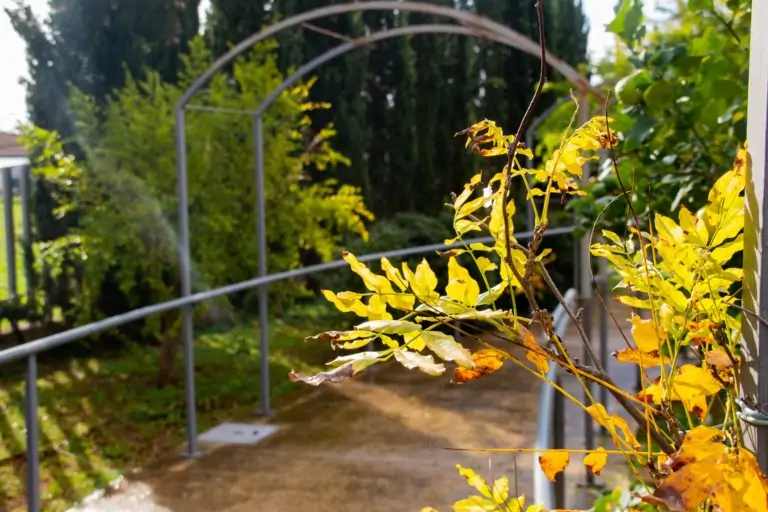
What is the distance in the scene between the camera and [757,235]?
72cm

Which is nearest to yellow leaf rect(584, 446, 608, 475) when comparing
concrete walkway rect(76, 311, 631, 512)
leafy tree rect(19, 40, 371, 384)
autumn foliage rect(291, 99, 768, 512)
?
autumn foliage rect(291, 99, 768, 512)

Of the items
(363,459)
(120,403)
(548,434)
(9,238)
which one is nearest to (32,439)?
(548,434)

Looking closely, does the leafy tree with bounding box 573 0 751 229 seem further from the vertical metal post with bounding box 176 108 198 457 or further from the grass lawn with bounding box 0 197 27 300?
the grass lawn with bounding box 0 197 27 300

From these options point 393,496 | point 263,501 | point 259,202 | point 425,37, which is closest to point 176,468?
point 263,501

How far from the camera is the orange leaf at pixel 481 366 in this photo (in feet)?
2.57

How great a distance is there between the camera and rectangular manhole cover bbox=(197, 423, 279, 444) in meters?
4.25

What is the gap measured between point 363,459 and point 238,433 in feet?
2.49

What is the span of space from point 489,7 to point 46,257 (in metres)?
5.10

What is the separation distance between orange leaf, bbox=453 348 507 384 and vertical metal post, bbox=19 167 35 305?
6636 mm

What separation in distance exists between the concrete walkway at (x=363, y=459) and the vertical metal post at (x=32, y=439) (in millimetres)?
955

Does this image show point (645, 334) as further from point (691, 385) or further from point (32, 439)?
point (32, 439)

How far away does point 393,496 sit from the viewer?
11.2 feet

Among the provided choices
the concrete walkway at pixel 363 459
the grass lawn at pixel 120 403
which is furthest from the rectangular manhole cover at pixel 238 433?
the grass lawn at pixel 120 403

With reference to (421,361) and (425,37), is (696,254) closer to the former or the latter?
(421,361)
